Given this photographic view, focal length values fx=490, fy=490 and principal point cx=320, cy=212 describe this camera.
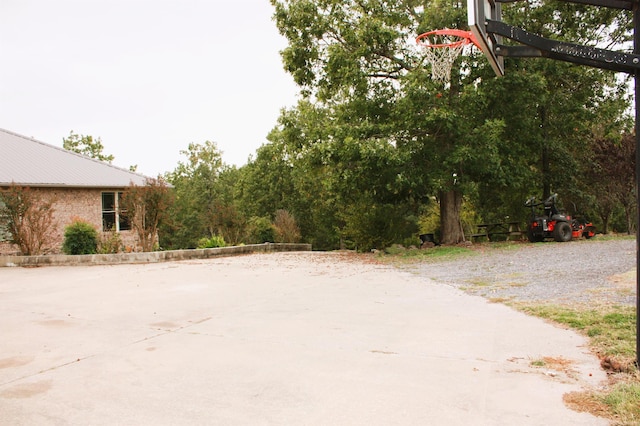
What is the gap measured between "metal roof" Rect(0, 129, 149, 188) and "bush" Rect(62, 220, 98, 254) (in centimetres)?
374

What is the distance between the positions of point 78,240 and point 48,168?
7.48 m

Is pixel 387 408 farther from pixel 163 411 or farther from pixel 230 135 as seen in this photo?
pixel 230 135

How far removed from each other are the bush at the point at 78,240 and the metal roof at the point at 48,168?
3.74 m

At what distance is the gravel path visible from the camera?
22.9 ft

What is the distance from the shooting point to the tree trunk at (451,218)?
1945 centimetres

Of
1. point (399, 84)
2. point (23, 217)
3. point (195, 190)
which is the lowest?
point (23, 217)

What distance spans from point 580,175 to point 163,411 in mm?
22954

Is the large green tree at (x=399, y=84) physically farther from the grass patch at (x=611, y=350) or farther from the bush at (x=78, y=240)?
the grass patch at (x=611, y=350)

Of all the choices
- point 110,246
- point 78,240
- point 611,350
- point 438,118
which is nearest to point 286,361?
point 611,350

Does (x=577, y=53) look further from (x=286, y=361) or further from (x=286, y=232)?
(x=286, y=232)

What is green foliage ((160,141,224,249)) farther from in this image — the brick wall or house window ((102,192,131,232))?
the brick wall

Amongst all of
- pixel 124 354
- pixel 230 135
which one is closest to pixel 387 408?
pixel 124 354

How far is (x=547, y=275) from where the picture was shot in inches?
359

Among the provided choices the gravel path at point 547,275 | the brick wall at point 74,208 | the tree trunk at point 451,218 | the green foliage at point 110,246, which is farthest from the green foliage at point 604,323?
the brick wall at point 74,208
